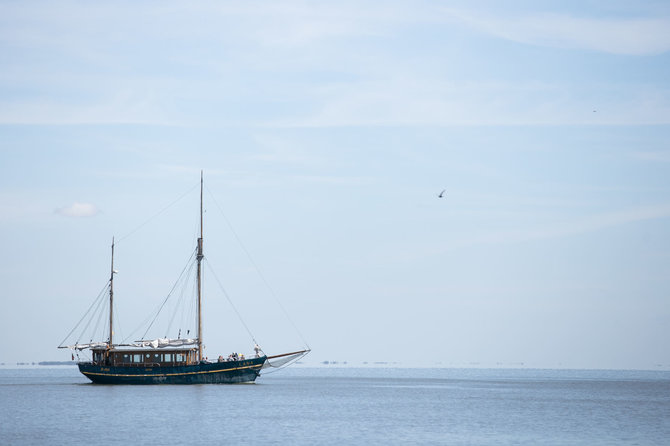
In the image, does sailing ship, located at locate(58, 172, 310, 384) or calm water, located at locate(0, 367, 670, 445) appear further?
sailing ship, located at locate(58, 172, 310, 384)

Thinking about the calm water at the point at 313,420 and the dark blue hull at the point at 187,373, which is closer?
the calm water at the point at 313,420

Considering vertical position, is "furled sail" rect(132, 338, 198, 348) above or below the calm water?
above

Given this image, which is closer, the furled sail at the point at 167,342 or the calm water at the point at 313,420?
the calm water at the point at 313,420

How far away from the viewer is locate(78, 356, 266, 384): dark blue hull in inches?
4326

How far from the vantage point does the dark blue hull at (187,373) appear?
4326 inches

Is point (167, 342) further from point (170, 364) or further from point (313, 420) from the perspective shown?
point (313, 420)

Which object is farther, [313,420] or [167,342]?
[167,342]

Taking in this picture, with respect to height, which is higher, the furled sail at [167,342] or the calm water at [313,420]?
the furled sail at [167,342]

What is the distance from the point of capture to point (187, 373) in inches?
4333

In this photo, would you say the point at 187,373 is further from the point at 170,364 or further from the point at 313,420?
the point at 313,420

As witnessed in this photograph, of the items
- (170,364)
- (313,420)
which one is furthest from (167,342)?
(313,420)

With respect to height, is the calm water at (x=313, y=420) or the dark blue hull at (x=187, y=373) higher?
the dark blue hull at (x=187, y=373)

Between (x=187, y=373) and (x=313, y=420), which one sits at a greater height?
(x=187, y=373)

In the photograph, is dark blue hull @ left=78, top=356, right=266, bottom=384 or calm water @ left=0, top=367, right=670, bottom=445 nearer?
calm water @ left=0, top=367, right=670, bottom=445
